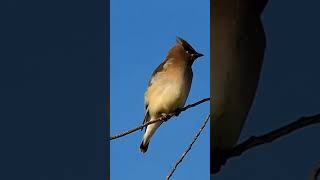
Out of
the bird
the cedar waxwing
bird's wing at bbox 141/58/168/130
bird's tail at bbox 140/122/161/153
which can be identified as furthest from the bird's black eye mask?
the cedar waxwing

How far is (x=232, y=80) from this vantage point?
2.46 feet

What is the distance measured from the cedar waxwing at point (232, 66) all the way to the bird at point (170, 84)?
810 millimetres

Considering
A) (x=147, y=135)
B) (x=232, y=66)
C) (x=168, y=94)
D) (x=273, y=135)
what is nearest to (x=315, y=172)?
(x=273, y=135)

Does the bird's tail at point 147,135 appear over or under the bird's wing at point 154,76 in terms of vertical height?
under

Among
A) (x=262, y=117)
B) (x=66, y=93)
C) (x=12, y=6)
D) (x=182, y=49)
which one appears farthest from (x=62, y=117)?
(x=182, y=49)

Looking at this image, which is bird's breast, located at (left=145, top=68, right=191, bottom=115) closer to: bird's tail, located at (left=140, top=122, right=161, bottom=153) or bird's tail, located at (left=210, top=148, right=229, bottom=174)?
bird's tail, located at (left=140, top=122, right=161, bottom=153)

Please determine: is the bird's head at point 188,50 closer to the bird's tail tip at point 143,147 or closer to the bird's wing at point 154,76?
the bird's wing at point 154,76

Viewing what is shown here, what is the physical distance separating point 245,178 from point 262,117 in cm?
8

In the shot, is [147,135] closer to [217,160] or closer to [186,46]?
[186,46]

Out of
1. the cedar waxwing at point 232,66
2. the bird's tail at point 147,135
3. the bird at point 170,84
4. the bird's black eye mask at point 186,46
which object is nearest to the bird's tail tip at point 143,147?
the bird's tail at point 147,135

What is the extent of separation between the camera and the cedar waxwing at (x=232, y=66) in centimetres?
74

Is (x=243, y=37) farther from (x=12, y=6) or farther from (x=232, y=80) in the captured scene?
(x=12, y=6)

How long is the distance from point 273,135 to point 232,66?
0.11 metres

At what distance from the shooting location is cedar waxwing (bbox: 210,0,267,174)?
74cm
